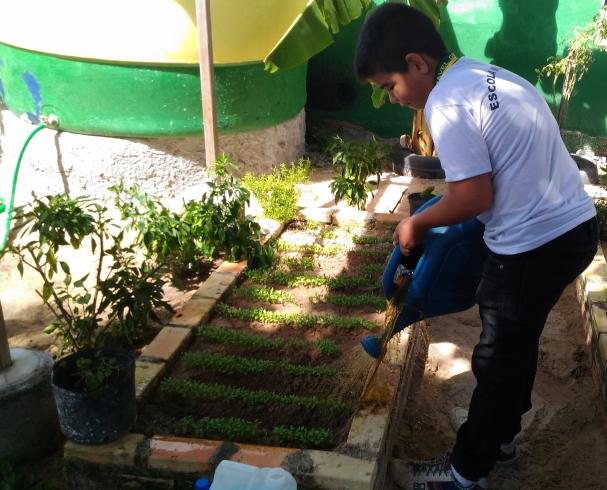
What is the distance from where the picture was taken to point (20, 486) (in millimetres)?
2562

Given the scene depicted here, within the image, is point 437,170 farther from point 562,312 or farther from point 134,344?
point 134,344

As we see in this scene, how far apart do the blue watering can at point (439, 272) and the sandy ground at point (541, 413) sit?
74 centimetres

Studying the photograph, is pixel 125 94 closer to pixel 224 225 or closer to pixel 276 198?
pixel 276 198

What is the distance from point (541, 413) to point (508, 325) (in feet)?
4.08

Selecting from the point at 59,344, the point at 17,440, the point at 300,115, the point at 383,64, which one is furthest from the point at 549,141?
the point at 300,115

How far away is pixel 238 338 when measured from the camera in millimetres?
3549

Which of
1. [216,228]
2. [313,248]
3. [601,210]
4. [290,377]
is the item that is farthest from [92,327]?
[601,210]

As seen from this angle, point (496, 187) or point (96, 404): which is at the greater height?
point (496, 187)

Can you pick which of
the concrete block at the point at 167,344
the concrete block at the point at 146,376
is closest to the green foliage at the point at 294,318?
the concrete block at the point at 167,344

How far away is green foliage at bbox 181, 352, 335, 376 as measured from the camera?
325 centimetres

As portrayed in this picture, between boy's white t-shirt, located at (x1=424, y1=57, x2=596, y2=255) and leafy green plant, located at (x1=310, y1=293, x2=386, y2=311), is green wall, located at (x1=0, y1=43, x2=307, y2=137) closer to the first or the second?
leafy green plant, located at (x1=310, y1=293, x2=386, y2=311)

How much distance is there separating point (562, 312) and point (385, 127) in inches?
193

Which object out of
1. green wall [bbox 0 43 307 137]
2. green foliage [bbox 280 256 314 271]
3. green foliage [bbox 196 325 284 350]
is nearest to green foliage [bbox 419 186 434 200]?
green foliage [bbox 280 256 314 271]

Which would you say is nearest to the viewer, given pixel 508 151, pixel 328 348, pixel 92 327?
pixel 508 151
